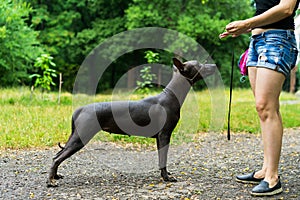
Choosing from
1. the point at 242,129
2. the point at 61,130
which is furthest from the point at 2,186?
the point at 242,129

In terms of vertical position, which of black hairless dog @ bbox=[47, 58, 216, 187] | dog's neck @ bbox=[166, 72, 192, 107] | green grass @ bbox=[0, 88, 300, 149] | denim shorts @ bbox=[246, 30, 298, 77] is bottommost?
green grass @ bbox=[0, 88, 300, 149]

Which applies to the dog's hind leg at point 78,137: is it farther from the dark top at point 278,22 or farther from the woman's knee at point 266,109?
the dark top at point 278,22

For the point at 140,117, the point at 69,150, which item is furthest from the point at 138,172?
the point at 69,150

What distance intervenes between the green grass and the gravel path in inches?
14.8

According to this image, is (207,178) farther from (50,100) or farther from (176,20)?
(176,20)

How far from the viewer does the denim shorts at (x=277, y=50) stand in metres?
3.83

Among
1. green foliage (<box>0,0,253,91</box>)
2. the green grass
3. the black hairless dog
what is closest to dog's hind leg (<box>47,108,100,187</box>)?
the black hairless dog

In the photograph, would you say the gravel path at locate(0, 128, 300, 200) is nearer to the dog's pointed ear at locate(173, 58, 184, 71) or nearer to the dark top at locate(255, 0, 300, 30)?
the dog's pointed ear at locate(173, 58, 184, 71)

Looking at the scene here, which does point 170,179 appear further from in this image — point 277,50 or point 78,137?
point 277,50

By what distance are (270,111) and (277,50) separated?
0.56 m

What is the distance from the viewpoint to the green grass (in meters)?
6.62

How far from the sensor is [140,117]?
172 inches

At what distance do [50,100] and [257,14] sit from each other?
7.42 m

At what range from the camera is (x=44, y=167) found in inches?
200
